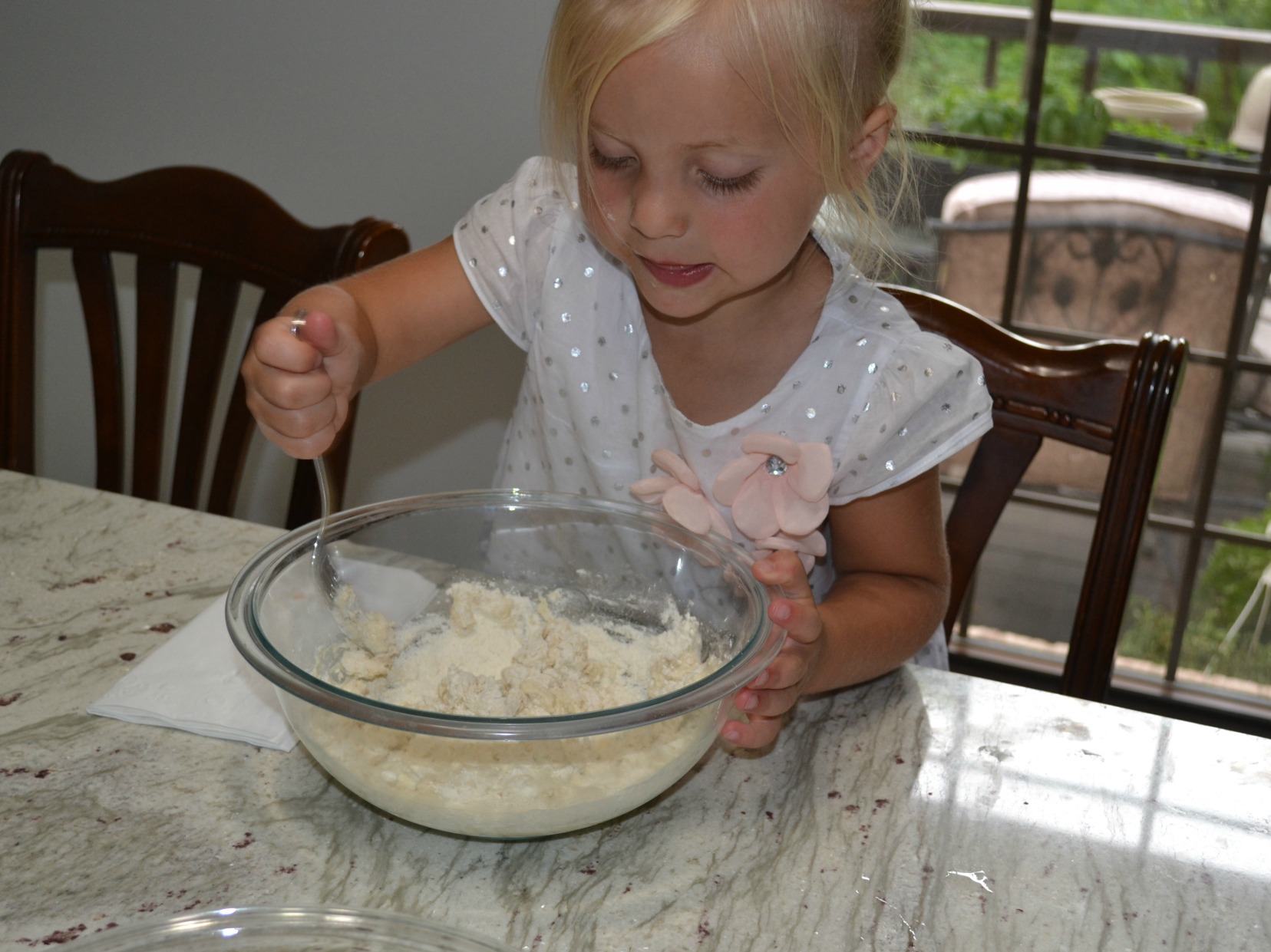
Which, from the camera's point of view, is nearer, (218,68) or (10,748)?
(10,748)

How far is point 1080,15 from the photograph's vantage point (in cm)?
183

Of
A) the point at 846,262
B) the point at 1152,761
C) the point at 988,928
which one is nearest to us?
the point at 988,928

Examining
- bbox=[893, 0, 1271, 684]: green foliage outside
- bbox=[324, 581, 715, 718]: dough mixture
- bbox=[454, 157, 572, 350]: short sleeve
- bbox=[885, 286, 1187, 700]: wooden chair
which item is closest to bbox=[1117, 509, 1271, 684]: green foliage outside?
bbox=[893, 0, 1271, 684]: green foliage outside

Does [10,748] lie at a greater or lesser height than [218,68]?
lesser

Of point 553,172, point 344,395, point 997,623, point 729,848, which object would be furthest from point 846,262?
point 997,623

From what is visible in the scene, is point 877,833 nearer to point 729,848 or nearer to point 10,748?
point 729,848

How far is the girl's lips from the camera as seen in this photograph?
898 mm

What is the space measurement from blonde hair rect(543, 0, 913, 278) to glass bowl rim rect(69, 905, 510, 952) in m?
0.54

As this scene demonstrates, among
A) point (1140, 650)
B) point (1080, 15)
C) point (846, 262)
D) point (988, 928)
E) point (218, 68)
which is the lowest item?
point (1140, 650)

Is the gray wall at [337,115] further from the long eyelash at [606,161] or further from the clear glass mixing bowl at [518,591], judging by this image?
the clear glass mixing bowl at [518,591]

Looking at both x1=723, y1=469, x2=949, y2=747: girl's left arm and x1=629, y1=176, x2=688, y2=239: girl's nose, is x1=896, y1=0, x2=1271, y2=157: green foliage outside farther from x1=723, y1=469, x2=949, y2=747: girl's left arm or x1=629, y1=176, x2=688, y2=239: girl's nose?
x1=629, y1=176, x2=688, y2=239: girl's nose

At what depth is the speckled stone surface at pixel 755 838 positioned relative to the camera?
2.04ft

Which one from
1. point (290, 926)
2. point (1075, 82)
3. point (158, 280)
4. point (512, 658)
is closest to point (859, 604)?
point (512, 658)

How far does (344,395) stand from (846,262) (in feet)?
1.51
